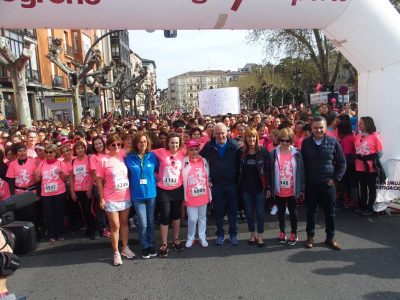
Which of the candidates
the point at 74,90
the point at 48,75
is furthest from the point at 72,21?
the point at 48,75

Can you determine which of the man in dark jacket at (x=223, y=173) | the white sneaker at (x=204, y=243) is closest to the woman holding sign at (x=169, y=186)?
the white sneaker at (x=204, y=243)

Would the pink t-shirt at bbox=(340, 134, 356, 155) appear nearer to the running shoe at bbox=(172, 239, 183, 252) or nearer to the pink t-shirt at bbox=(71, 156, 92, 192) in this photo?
the running shoe at bbox=(172, 239, 183, 252)

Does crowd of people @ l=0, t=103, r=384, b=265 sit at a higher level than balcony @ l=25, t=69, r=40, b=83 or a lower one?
lower

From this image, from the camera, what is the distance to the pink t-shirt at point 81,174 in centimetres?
573

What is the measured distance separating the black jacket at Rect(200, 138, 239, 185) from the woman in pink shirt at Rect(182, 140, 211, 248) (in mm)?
114

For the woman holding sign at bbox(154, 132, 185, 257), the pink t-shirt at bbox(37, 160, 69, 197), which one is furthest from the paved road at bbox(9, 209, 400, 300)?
the pink t-shirt at bbox(37, 160, 69, 197)

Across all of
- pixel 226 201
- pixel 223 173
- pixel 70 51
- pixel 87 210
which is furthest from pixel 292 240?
pixel 70 51

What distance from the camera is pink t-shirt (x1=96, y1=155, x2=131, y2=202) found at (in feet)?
15.4

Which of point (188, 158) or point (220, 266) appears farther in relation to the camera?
point (188, 158)

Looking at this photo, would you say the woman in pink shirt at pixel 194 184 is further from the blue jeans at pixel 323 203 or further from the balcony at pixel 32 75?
the balcony at pixel 32 75

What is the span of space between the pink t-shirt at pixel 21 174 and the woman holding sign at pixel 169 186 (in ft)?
6.94

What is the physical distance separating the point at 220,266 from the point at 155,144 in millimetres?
2439

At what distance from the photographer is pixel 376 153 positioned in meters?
5.96

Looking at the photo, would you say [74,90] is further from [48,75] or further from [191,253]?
[48,75]
